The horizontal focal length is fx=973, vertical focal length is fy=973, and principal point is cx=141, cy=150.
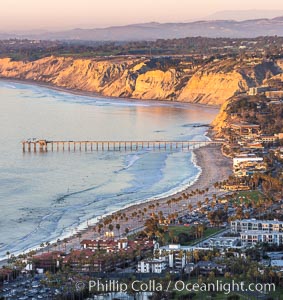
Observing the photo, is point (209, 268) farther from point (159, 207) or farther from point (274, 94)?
point (274, 94)

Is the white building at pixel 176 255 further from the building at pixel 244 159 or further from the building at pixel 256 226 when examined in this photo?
the building at pixel 244 159

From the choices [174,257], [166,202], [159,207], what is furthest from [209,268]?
[166,202]

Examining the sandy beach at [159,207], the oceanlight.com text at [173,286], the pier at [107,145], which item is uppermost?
the oceanlight.com text at [173,286]

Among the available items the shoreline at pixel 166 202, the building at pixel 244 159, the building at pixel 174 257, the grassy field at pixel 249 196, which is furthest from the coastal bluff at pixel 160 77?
the building at pixel 174 257

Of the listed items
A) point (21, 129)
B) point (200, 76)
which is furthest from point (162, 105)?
point (21, 129)

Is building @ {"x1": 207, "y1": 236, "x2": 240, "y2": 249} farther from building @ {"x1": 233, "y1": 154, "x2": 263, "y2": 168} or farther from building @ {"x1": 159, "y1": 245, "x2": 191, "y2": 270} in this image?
building @ {"x1": 233, "y1": 154, "x2": 263, "y2": 168}

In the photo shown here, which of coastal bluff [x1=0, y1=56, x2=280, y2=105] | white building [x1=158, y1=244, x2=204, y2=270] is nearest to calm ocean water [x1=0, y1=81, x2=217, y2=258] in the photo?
coastal bluff [x1=0, y1=56, x2=280, y2=105]
